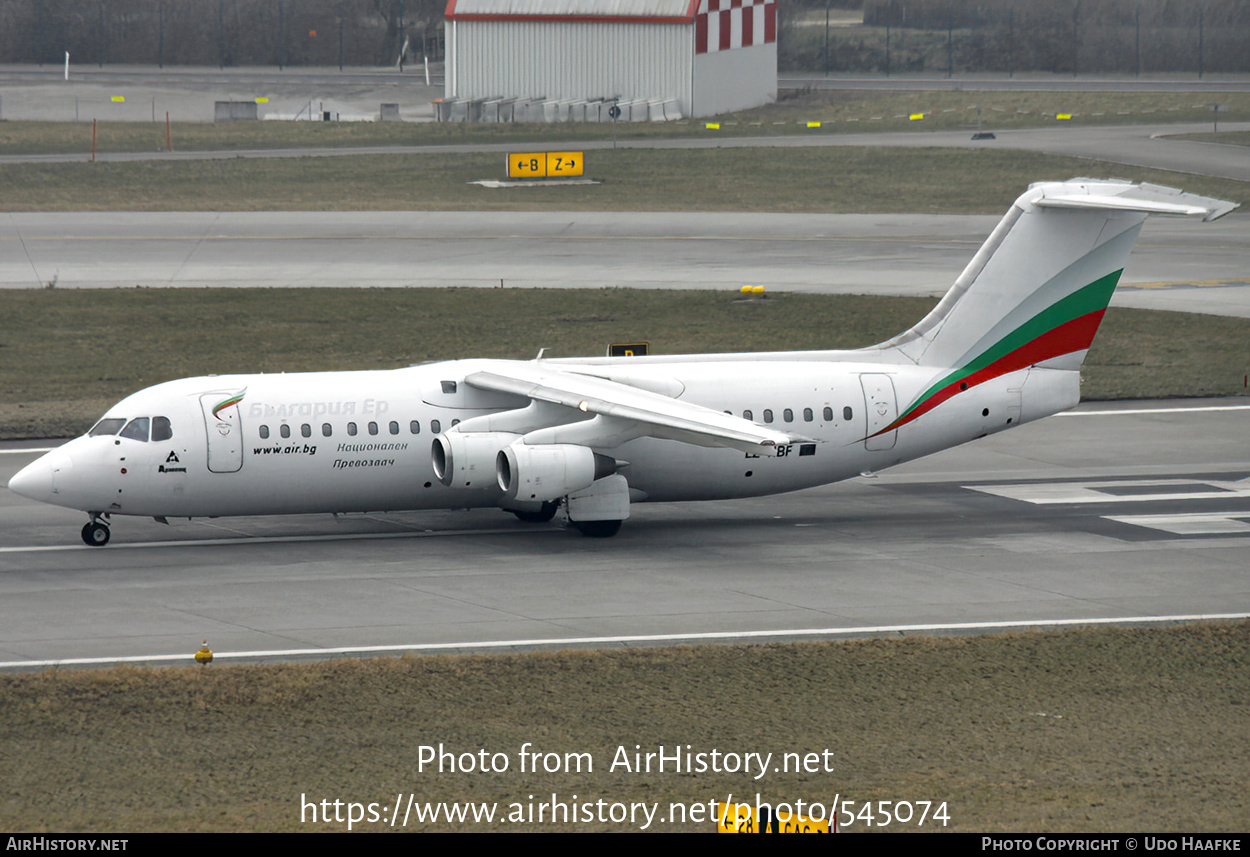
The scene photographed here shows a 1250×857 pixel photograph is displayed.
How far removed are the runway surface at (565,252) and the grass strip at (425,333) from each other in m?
2.58

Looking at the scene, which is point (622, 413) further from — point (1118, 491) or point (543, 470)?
point (1118, 491)

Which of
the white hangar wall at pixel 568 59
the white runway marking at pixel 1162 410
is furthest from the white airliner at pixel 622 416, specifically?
Answer: the white hangar wall at pixel 568 59

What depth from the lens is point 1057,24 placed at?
124 metres

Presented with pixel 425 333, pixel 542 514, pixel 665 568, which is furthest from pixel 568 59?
pixel 665 568

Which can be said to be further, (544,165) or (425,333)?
(544,165)

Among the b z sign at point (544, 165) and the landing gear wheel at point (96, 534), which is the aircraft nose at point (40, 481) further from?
the b z sign at point (544, 165)

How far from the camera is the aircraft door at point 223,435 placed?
2720 centimetres

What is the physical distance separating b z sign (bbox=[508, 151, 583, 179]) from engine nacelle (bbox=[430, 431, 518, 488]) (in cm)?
4881

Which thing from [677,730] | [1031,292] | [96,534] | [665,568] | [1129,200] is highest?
[1129,200]

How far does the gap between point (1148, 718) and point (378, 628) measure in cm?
1086

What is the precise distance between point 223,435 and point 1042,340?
15.9m

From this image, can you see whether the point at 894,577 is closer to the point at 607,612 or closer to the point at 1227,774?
the point at 607,612

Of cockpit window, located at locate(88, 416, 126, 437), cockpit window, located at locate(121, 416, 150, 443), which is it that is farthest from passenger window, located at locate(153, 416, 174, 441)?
cockpit window, located at locate(88, 416, 126, 437)

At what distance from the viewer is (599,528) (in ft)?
93.8
